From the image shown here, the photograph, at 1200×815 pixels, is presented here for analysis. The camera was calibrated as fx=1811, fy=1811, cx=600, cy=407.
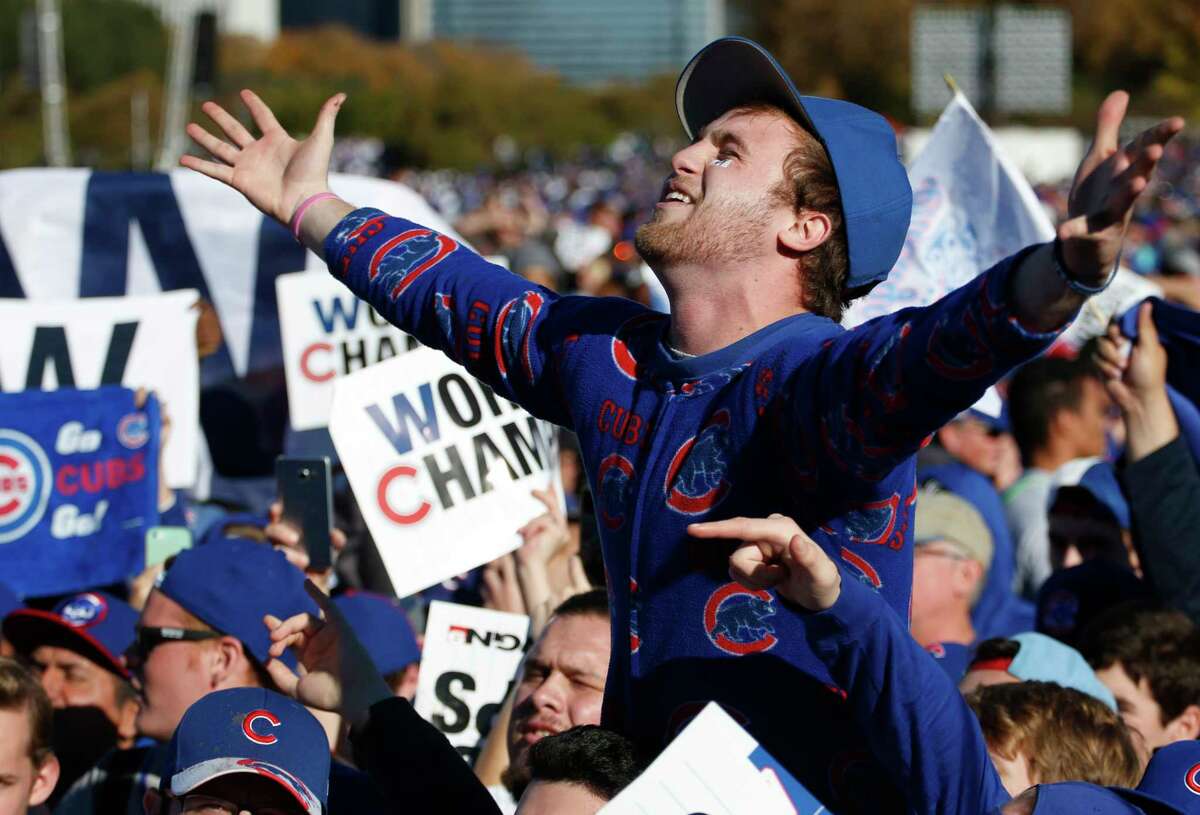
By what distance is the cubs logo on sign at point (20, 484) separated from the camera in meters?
5.10

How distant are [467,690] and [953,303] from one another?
2.34 metres

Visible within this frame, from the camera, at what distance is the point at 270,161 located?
3102mm

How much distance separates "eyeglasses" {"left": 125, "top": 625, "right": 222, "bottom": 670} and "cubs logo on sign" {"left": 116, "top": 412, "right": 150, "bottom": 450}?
58.3 inches

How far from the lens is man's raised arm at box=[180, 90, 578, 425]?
2773 mm

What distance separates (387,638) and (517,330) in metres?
1.79

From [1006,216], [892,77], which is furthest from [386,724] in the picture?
[892,77]

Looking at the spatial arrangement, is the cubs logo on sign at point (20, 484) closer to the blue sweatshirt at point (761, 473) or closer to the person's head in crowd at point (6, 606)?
the person's head in crowd at point (6, 606)

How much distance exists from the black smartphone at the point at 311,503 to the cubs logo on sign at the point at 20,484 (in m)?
1.19

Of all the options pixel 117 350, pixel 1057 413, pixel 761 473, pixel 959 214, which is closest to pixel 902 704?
pixel 761 473

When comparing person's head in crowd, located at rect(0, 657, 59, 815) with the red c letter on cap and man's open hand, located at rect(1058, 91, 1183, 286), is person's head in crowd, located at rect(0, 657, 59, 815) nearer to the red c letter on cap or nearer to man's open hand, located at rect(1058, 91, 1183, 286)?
the red c letter on cap

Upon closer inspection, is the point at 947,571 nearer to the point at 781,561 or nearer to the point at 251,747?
the point at 251,747

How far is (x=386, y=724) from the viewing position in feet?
10.1

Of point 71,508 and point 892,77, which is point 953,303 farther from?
point 892,77

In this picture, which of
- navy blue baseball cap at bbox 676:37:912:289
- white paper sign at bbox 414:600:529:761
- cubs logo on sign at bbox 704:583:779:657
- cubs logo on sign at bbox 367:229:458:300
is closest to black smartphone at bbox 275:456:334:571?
white paper sign at bbox 414:600:529:761
